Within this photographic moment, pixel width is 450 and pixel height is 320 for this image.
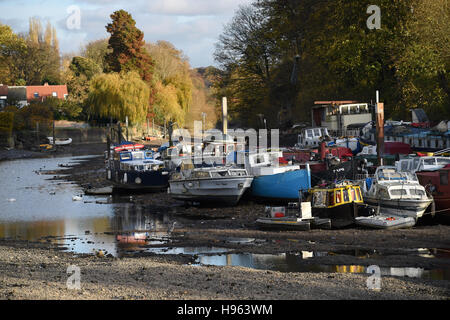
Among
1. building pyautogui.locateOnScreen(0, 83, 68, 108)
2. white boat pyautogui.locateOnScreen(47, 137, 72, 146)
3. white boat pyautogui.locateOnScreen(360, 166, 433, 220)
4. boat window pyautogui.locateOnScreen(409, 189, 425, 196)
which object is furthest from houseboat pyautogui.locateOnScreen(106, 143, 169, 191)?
building pyautogui.locateOnScreen(0, 83, 68, 108)

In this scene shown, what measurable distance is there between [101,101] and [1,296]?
3229 inches

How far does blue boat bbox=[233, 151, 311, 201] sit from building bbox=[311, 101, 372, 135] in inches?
865

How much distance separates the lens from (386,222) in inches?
1098

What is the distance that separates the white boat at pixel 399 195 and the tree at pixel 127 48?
7686 cm

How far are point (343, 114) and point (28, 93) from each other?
69014 millimetres

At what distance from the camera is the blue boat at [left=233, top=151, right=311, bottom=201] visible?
36875 mm

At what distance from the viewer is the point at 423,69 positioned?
167 feet

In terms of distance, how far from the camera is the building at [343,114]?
61.1 metres

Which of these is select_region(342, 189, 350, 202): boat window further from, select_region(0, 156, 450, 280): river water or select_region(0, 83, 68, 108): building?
select_region(0, 83, 68, 108): building

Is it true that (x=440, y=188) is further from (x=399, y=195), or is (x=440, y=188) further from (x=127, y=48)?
(x=127, y=48)

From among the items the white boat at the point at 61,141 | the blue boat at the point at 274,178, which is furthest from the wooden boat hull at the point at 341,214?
the white boat at the point at 61,141

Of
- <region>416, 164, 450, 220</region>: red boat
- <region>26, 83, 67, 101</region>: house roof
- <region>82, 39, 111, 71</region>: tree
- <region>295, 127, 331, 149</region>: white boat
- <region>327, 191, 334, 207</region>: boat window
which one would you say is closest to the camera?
<region>327, 191, 334, 207</region>: boat window

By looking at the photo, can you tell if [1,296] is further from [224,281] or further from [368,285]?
[368,285]

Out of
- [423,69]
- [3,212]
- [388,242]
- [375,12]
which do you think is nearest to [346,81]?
[375,12]
